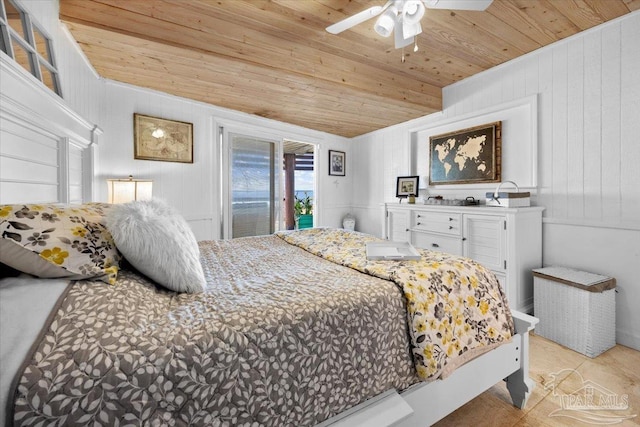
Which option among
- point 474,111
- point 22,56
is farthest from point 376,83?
point 22,56

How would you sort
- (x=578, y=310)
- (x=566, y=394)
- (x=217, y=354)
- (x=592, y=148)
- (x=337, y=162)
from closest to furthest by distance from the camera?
(x=217, y=354), (x=566, y=394), (x=578, y=310), (x=592, y=148), (x=337, y=162)

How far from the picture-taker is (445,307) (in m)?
1.21

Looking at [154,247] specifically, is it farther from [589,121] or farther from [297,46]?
[589,121]

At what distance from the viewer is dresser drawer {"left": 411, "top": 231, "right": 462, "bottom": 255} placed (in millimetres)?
2869

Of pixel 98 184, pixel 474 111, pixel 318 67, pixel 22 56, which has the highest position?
pixel 318 67

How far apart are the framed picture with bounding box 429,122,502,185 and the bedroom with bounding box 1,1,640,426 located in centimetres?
15

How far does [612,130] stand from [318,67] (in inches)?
97.1

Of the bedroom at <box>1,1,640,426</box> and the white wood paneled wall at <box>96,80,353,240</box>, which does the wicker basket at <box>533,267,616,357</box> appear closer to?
the bedroom at <box>1,1,640,426</box>

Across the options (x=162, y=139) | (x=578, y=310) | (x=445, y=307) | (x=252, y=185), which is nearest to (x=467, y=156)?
(x=578, y=310)

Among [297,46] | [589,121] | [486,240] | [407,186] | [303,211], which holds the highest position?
[297,46]

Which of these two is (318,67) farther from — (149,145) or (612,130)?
(612,130)

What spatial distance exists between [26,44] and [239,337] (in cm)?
194

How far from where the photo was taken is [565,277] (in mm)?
2158

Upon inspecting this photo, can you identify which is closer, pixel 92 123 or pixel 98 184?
pixel 92 123
